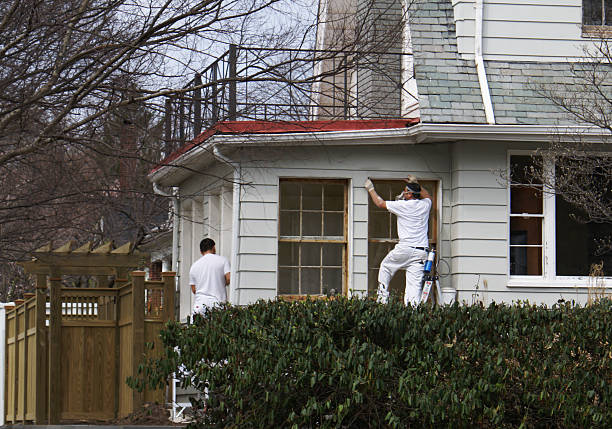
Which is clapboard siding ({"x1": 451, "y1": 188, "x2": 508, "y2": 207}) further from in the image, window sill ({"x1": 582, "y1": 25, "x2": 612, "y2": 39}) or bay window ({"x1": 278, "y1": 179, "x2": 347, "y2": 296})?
window sill ({"x1": 582, "y1": 25, "x2": 612, "y2": 39})

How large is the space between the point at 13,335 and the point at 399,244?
5.06 meters

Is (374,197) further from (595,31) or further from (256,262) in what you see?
(595,31)

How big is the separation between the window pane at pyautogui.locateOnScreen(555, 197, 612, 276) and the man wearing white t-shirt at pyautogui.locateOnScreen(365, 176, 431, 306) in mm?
1986

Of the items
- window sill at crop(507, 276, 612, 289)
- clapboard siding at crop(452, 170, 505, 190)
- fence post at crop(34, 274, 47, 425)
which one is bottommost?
fence post at crop(34, 274, 47, 425)

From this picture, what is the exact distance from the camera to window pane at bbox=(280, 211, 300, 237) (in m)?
13.8

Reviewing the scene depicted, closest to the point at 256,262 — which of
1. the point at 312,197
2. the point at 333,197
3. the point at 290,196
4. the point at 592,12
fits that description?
the point at 290,196

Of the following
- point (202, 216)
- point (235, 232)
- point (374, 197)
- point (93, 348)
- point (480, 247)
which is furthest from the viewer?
point (202, 216)

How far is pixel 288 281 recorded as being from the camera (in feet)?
45.4

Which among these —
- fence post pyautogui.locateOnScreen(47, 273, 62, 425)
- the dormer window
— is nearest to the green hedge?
fence post pyautogui.locateOnScreen(47, 273, 62, 425)

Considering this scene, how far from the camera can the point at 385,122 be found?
13.5 meters

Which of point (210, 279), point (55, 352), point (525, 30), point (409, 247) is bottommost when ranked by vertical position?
point (55, 352)

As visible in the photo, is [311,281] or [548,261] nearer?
[548,261]

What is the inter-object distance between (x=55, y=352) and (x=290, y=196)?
4055mm

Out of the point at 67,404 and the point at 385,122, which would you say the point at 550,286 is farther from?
the point at 67,404
